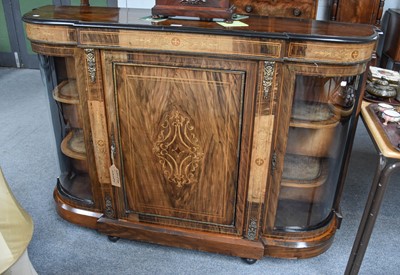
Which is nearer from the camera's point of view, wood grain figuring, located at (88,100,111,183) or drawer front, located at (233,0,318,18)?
wood grain figuring, located at (88,100,111,183)

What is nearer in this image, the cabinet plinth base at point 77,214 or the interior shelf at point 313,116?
the interior shelf at point 313,116

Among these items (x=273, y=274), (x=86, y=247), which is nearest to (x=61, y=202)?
(x=86, y=247)

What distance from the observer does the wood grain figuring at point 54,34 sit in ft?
4.33

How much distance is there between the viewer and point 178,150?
144 centimetres

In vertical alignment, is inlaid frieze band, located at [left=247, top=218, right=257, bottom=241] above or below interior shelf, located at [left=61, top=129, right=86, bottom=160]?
below

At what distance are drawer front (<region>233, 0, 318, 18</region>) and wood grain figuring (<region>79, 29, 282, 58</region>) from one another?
129 centimetres

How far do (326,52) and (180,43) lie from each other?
468 millimetres

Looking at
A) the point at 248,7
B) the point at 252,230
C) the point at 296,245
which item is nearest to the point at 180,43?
the point at 252,230

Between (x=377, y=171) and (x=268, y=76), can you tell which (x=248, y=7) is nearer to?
(x=268, y=76)

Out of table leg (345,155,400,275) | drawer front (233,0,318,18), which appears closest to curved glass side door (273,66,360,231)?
table leg (345,155,400,275)

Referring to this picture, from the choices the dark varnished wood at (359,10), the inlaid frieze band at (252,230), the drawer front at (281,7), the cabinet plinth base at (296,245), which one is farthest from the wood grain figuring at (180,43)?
the dark varnished wood at (359,10)

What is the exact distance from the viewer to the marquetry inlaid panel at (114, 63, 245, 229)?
4.32 feet

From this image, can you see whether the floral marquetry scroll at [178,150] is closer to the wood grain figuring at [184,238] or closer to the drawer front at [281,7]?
the wood grain figuring at [184,238]

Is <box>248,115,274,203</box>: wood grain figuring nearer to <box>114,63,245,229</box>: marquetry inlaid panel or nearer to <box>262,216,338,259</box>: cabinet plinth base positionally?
<box>114,63,245,229</box>: marquetry inlaid panel
